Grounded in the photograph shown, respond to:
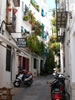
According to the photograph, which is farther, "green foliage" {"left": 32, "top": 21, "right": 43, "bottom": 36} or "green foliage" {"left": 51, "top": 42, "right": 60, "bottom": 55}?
"green foliage" {"left": 51, "top": 42, "right": 60, "bottom": 55}

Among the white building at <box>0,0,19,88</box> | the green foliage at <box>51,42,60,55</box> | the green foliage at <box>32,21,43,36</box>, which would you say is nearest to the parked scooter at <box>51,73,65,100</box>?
the white building at <box>0,0,19,88</box>

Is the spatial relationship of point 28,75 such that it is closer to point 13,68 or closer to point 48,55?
point 13,68

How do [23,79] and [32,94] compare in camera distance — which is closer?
[32,94]

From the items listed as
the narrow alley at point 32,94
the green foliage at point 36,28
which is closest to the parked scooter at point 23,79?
the narrow alley at point 32,94

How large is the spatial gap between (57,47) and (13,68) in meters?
14.5

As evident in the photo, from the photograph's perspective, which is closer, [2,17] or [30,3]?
[2,17]

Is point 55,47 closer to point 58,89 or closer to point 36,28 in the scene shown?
point 36,28

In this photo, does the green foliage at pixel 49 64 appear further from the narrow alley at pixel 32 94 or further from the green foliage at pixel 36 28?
the narrow alley at pixel 32 94

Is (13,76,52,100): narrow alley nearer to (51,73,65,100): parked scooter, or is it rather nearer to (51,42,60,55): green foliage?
(51,73,65,100): parked scooter

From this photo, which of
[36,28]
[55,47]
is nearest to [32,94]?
[36,28]

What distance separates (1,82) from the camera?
12.2m

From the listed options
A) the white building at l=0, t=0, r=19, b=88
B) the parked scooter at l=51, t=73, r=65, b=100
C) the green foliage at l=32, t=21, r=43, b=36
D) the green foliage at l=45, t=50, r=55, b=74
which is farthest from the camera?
the green foliage at l=45, t=50, r=55, b=74

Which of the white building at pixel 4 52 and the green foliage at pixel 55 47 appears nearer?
the white building at pixel 4 52

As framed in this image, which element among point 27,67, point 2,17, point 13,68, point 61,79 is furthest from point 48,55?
point 61,79
